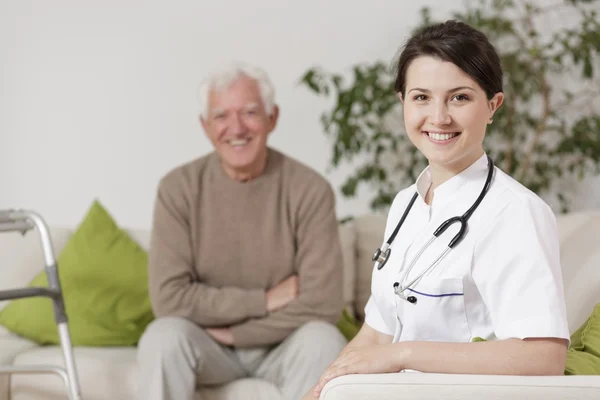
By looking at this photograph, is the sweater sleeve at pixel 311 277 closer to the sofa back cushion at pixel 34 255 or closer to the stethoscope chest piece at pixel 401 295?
the sofa back cushion at pixel 34 255

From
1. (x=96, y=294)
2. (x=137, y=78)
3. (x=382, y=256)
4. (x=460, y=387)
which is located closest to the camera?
(x=460, y=387)

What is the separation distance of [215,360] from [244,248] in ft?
1.16

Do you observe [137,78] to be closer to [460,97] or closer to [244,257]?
[244,257]

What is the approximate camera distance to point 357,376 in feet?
4.21

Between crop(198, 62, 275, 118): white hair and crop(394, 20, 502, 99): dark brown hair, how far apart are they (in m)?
1.22

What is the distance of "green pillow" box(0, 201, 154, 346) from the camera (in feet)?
8.77

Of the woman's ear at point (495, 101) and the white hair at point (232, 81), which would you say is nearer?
the woman's ear at point (495, 101)

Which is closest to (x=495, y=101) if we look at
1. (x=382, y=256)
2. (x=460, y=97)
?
(x=460, y=97)

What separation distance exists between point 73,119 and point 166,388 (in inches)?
66.2

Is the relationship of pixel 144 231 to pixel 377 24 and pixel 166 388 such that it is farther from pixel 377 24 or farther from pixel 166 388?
pixel 377 24

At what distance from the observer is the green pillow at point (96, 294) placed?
2672mm

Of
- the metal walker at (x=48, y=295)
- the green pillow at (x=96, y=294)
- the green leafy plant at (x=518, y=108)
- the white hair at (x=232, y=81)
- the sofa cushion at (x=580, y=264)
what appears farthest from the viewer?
the green leafy plant at (x=518, y=108)

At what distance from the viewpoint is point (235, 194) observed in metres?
2.50

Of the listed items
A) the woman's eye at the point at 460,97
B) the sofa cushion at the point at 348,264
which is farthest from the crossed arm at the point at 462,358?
the sofa cushion at the point at 348,264
